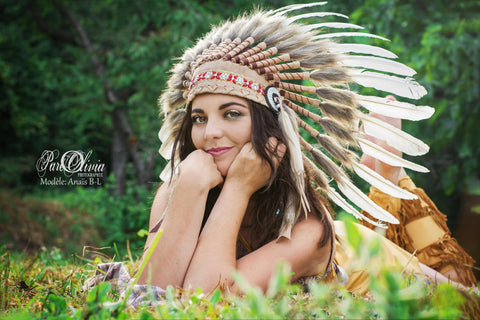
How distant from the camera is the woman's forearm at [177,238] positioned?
151 centimetres

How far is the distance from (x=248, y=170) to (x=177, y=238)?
40cm

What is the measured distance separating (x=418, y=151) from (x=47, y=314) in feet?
5.35

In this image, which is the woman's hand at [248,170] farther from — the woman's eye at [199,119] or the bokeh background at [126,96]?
the bokeh background at [126,96]

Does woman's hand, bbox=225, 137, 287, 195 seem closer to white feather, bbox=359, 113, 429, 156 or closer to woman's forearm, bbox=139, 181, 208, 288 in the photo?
woman's forearm, bbox=139, 181, 208, 288

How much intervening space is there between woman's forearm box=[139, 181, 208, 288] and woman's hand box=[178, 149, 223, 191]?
0.09ft

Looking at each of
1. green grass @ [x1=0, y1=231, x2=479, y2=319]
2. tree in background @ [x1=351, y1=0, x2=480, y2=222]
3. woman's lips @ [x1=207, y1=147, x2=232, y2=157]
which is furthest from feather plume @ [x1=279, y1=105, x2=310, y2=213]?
tree in background @ [x1=351, y1=0, x2=480, y2=222]

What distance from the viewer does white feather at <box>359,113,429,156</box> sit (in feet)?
6.26

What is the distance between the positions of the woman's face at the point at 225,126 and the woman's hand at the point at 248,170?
0.18 feet

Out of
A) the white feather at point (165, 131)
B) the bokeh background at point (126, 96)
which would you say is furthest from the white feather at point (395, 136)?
the bokeh background at point (126, 96)

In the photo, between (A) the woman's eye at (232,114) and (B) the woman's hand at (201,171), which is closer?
(B) the woman's hand at (201,171)

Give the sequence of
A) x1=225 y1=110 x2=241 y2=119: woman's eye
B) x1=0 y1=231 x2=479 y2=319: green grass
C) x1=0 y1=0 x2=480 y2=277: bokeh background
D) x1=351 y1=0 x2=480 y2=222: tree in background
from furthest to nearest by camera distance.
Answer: x1=0 y1=0 x2=480 y2=277: bokeh background < x1=351 y1=0 x2=480 y2=222: tree in background < x1=225 y1=110 x2=241 y2=119: woman's eye < x1=0 y1=231 x2=479 y2=319: green grass

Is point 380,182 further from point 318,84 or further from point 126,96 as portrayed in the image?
point 126,96

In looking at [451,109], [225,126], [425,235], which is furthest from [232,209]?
[451,109]

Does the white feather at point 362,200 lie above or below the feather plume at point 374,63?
below
